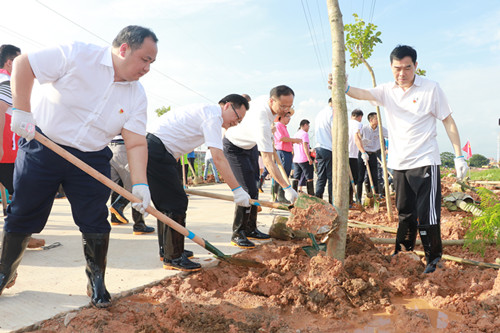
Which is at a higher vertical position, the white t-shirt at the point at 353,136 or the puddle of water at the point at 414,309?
the white t-shirt at the point at 353,136

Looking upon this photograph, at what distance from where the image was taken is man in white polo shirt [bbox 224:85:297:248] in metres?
3.74

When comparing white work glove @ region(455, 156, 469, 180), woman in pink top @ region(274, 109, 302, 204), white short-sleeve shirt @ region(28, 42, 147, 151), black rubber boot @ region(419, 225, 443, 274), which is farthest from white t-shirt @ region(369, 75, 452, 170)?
woman in pink top @ region(274, 109, 302, 204)

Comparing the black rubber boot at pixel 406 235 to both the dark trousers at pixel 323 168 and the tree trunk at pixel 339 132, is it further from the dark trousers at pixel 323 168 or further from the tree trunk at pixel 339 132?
the dark trousers at pixel 323 168

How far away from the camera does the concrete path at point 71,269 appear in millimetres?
2350

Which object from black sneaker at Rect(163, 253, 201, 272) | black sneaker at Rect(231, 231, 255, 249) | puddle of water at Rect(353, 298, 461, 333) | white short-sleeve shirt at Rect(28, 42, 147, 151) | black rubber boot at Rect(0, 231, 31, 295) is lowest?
puddle of water at Rect(353, 298, 461, 333)

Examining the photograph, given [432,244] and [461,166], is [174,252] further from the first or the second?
[461,166]

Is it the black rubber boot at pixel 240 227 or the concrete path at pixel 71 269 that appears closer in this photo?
the concrete path at pixel 71 269

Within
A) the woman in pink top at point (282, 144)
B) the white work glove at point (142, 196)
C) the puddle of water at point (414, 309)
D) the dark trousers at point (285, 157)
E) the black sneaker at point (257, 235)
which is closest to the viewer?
the puddle of water at point (414, 309)

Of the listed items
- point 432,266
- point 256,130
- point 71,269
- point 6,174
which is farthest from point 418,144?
point 6,174

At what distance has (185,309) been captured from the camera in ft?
7.46

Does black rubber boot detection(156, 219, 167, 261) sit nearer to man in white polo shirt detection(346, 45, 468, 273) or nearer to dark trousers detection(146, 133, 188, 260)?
dark trousers detection(146, 133, 188, 260)

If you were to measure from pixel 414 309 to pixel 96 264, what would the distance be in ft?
7.33

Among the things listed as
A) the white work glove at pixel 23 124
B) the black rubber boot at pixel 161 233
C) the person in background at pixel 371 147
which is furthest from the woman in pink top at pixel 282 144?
the white work glove at pixel 23 124

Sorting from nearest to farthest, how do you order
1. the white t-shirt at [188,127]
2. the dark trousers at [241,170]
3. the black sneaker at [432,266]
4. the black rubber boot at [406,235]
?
the black sneaker at [432,266], the white t-shirt at [188,127], the black rubber boot at [406,235], the dark trousers at [241,170]
